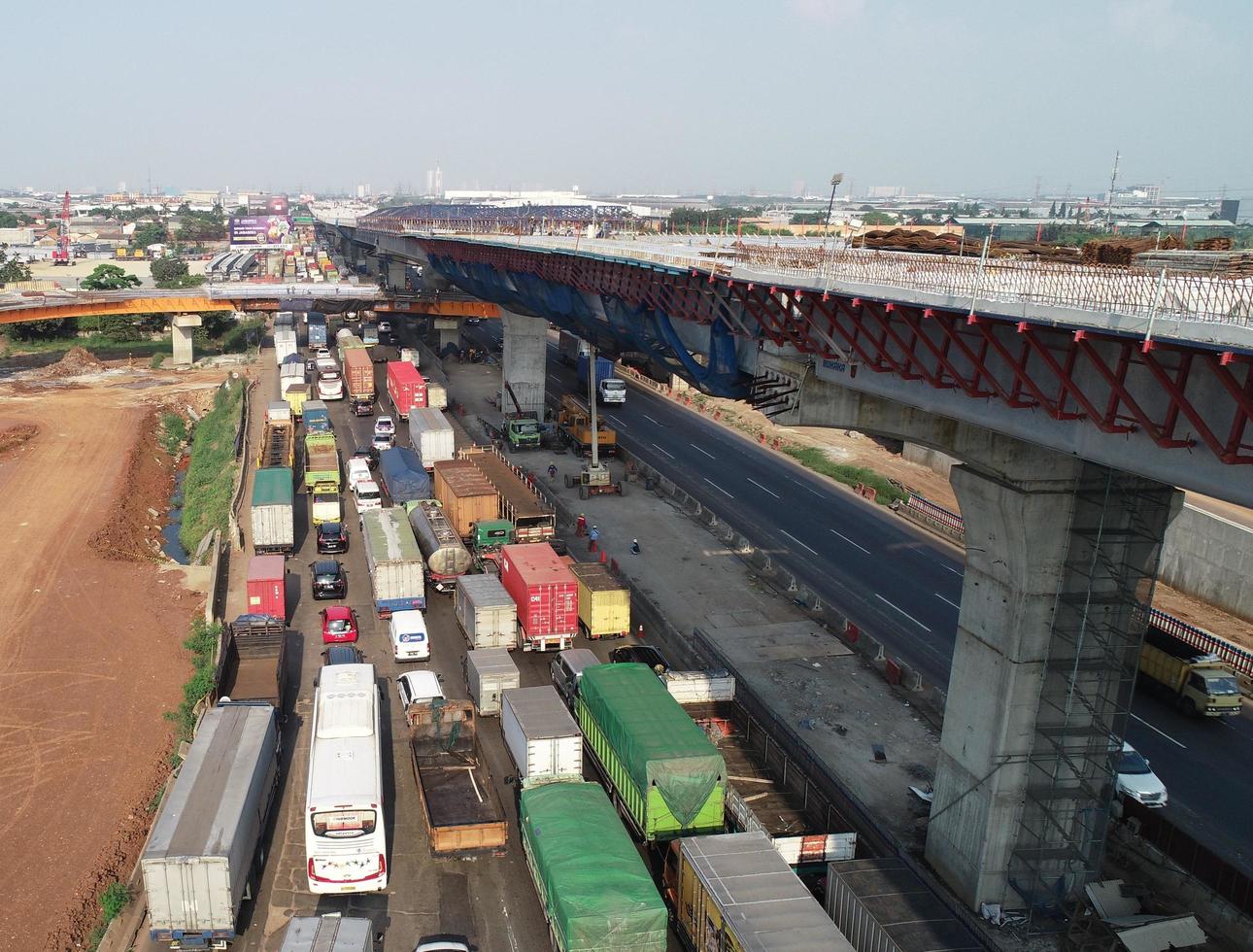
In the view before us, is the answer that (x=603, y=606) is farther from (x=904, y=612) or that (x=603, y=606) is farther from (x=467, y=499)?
(x=904, y=612)

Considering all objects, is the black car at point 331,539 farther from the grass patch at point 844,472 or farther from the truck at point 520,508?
the grass patch at point 844,472

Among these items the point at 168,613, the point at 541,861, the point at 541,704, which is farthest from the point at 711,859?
the point at 168,613

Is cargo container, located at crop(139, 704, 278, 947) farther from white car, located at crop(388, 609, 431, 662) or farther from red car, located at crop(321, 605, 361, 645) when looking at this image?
red car, located at crop(321, 605, 361, 645)

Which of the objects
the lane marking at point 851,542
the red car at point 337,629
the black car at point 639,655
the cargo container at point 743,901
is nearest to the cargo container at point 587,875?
the cargo container at point 743,901

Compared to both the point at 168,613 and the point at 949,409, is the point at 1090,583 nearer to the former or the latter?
the point at 949,409

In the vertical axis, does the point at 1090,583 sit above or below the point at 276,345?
above

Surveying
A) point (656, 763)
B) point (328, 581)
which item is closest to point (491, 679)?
point (656, 763)

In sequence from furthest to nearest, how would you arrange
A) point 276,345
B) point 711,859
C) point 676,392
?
point 276,345 < point 676,392 < point 711,859
